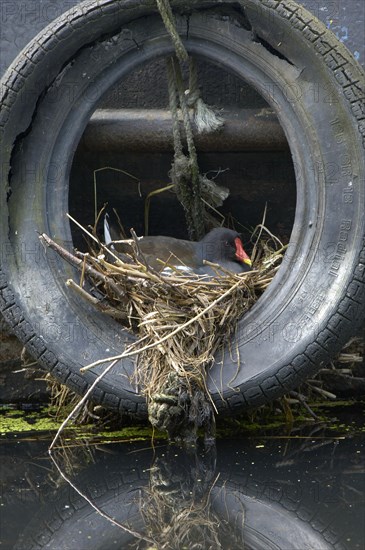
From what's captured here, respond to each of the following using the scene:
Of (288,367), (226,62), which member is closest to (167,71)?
(226,62)

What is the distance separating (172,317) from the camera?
432 centimetres

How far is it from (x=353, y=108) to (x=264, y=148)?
2.56 ft

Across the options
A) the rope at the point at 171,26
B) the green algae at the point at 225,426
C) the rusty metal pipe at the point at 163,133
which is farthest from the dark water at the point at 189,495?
the rope at the point at 171,26

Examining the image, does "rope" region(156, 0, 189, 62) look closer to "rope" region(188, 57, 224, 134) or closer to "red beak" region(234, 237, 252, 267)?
"rope" region(188, 57, 224, 134)

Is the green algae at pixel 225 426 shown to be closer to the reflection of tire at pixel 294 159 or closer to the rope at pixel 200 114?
the reflection of tire at pixel 294 159

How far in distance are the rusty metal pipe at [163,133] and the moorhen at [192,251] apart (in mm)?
355

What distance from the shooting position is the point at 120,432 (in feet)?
14.4

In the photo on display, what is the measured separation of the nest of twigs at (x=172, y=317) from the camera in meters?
4.09

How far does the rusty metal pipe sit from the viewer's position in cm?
→ 480

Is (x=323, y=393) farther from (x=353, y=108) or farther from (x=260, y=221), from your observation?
(x=353, y=108)

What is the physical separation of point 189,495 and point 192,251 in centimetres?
153

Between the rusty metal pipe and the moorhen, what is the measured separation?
36cm

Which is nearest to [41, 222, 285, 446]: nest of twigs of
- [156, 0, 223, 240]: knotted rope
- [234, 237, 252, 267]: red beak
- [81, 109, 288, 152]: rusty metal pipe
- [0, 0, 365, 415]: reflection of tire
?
[0, 0, 365, 415]: reflection of tire

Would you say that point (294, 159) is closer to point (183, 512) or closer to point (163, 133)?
point (163, 133)
